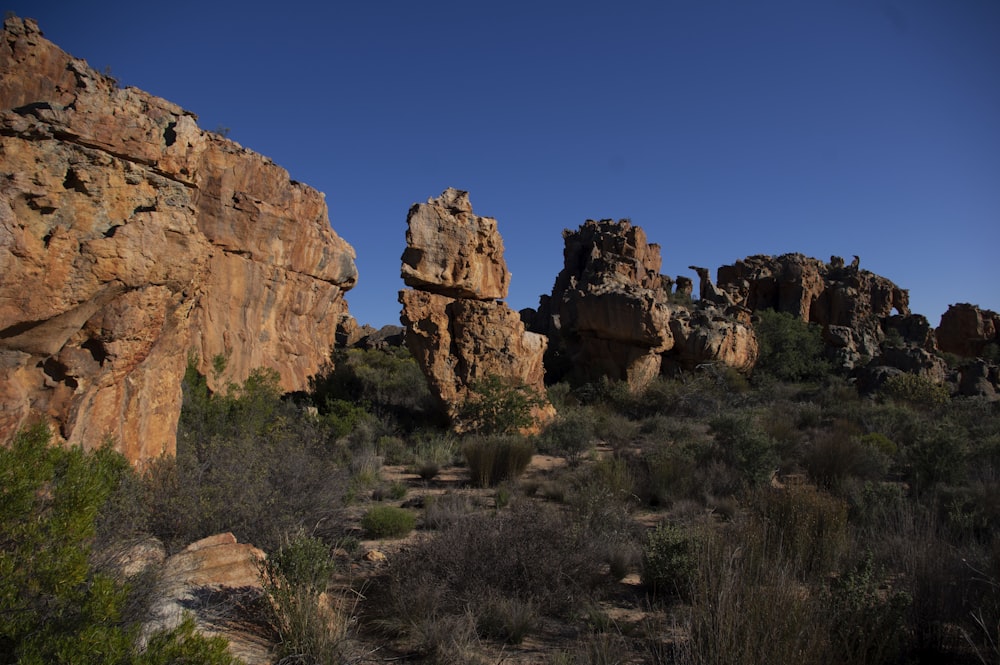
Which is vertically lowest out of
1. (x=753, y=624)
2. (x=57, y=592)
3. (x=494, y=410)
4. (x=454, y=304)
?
(x=753, y=624)

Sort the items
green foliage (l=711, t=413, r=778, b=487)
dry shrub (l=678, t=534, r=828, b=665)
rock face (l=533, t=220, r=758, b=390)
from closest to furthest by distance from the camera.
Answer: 1. dry shrub (l=678, t=534, r=828, b=665)
2. green foliage (l=711, t=413, r=778, b=487)
3. rock face (l=533, t=220, r=758, b=390)

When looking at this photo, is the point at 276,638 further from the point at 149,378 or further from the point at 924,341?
the point at 924,341

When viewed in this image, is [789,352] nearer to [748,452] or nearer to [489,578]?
[748,452]

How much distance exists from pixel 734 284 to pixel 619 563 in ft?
125

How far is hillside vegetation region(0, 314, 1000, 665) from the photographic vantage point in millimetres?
2943

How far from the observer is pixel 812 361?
85.0 feet

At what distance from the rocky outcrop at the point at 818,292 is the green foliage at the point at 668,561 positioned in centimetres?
3455

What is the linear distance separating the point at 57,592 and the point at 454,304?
12318 mm

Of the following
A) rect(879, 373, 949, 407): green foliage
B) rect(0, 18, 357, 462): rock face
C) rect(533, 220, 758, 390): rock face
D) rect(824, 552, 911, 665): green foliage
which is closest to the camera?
rect(824, 552, 911, 665): green foliage

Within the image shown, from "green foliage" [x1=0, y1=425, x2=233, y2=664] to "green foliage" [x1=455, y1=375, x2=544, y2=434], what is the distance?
1090 cm

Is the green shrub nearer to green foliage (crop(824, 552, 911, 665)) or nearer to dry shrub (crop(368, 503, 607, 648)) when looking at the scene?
dry shrub (crop(368, 503, 607, 648))

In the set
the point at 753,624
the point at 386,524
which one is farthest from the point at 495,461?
the point at 753,624

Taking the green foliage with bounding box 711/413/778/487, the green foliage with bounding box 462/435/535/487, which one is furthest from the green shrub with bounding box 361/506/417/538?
the green foliage with bounding box 711/413/778/487

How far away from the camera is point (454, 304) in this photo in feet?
48.4
